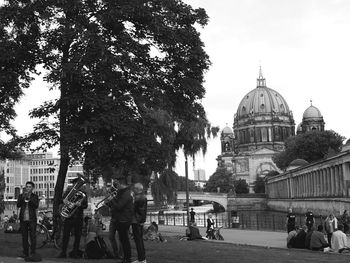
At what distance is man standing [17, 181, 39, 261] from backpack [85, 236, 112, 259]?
1.39 meters

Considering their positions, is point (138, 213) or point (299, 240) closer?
point (138, 213)

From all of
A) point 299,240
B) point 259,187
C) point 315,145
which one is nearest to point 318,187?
point 315,145

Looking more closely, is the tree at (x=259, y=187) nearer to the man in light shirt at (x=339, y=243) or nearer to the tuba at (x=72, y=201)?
the man in light shirt at (x=339, y=243)

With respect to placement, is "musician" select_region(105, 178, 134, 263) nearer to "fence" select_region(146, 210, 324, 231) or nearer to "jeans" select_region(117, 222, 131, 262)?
"jeans" select_region(117, 222, 131, 262)

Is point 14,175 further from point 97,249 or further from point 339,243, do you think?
point 97,249

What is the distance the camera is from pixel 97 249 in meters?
13.9

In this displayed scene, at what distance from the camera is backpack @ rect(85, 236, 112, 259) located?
1384 centimetres

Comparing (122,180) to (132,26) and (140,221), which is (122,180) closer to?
(140,221)

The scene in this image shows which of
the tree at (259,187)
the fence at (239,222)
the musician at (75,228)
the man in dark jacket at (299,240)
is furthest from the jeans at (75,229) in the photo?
the tree at (259,187)

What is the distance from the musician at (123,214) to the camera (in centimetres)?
1259

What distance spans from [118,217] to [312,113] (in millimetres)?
182782

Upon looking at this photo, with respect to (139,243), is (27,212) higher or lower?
higher

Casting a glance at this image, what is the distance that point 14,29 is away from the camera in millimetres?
17469

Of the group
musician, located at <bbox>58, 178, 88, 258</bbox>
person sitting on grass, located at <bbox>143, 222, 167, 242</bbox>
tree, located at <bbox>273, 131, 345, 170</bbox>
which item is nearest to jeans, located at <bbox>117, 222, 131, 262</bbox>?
musician, located at <bbox>58, 178, 88, 258</bbox>
